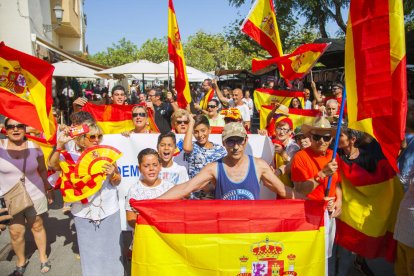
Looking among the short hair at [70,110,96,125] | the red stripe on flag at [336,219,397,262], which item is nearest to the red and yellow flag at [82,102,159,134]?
the short hair at [70,110,96,125]

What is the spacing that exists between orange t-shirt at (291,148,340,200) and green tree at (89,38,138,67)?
6151cm

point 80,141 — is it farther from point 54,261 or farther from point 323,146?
point 323,146

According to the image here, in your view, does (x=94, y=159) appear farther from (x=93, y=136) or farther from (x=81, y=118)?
(x=81, y=118)

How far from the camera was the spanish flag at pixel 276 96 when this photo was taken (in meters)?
7.70

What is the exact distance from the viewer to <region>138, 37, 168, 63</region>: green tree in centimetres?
6788

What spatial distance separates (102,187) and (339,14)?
18738 millimetres

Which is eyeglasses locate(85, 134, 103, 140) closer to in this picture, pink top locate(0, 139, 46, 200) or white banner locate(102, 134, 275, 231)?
pink top locate(0, 139, 46, 200)

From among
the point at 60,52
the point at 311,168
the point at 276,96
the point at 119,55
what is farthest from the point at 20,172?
the point at 119,55

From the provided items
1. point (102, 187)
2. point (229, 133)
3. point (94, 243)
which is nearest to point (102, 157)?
point (102, 187)

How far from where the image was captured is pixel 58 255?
14.8 feet

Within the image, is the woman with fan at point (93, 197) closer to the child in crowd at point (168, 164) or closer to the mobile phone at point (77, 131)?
the mobile phone at point (77, 131)

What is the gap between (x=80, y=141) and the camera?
3.63m

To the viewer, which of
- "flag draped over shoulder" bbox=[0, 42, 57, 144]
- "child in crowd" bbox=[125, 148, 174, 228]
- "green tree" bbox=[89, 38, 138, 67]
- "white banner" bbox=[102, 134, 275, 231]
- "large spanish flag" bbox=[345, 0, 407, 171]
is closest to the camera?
"large spanish flag" bbox=[345, 0, 407, 171]

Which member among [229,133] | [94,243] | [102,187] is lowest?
[94,243]
